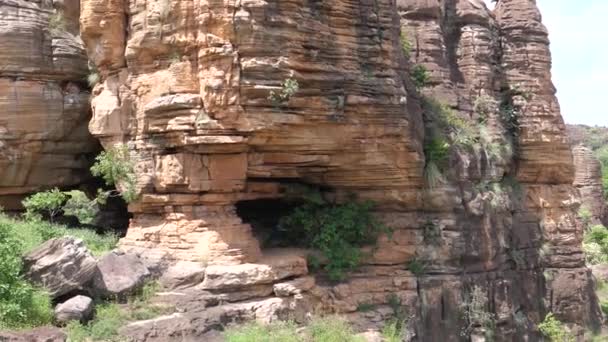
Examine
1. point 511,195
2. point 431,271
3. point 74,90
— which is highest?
point 74,90

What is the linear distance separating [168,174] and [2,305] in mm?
4035

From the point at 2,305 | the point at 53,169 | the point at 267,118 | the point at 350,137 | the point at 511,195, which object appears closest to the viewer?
the point at 2,305

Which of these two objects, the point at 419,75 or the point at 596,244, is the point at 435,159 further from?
the point at 596,244

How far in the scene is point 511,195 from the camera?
58.2 ft

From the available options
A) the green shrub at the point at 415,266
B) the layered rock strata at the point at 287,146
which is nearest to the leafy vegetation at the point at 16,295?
the layered rock strata at the point at 287,146

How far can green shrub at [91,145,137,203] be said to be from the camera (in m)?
12.7

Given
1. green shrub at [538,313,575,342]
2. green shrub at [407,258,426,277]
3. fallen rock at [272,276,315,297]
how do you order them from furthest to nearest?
green shrub at [538,313,575,342]
green shrub at [407,258,426,277]
fallen rock at [272,276,315,297]

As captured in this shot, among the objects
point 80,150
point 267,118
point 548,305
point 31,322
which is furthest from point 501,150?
point 31,322

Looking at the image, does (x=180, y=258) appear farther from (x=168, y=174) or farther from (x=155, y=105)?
(x=155, y=105)

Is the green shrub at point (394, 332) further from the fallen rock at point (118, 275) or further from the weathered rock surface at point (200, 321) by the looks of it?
the fallen rock at point (118, 275)

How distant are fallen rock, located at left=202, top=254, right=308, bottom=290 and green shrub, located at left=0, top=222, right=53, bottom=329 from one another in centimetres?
280

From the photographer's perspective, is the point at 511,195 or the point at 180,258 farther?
the point at 511,195

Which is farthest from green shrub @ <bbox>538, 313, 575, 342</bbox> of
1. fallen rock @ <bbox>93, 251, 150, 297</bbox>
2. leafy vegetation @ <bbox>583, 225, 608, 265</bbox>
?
fallen rock @ <bbox>93, 251, 150, 297</bbox>

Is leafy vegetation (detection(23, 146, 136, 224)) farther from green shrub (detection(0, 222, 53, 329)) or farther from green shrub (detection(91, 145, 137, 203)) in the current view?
green shrub (detection(0, 222, 53, 329))
